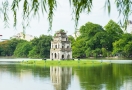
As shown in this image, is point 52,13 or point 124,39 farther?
point 124,39

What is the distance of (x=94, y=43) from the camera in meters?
64.4

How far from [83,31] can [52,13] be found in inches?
2557

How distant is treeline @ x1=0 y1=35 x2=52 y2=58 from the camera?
7023 cm

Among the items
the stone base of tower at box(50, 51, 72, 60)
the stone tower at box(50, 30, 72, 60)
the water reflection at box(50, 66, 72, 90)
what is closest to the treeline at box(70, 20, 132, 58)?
the stone base of tower at box(50, 51, 72, 60)

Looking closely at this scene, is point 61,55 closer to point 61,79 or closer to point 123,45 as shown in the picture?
point 123,45

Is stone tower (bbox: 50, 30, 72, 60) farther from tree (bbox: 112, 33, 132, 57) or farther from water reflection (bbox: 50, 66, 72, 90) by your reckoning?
water reflection (bbox: 50, 66, 72, 90)

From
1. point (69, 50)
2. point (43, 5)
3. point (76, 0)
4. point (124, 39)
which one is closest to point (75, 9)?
point (76, 0)

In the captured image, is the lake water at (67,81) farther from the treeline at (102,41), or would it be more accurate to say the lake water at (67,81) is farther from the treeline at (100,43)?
the treeline at (102,41)

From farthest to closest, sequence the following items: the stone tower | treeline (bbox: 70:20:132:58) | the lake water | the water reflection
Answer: treeline (bbox: 70:20:132:58) < the stone tower < the water reflection < the lake water

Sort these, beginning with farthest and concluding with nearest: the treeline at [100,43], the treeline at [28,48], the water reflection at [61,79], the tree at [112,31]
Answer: the treeline at [28,48] < the tree at [112,31] < the treeline at [100,43] < the water reflection at [61,79]

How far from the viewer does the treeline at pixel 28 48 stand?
70.2 metres

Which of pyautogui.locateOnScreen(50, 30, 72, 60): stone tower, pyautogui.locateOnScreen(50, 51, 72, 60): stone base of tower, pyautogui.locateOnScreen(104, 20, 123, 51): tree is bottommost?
pyautogui.locateOnScreen(50, 51, 72, 60): stone base of tower

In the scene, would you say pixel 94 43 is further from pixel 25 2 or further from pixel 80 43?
pixel 25 2

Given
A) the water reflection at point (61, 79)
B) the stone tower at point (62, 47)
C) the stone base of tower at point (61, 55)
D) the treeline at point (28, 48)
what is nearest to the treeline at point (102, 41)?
the treeline at point (28, 48)
